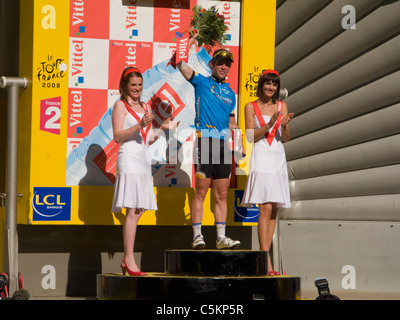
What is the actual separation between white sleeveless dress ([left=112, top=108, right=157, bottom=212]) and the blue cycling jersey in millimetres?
572

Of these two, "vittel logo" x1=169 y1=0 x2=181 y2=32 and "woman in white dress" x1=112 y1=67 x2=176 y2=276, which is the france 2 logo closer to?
"vittel logo" x1=169 y1=0 x2=181 y2=32

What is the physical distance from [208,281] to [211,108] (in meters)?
1.76

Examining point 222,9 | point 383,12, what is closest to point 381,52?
point 383,12

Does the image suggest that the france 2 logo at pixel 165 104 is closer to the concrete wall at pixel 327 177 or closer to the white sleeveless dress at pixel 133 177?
the white sleeveless dress at pixel 133 177

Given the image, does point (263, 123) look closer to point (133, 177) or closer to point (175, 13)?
point (133, 177)

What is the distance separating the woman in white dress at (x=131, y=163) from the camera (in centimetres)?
721

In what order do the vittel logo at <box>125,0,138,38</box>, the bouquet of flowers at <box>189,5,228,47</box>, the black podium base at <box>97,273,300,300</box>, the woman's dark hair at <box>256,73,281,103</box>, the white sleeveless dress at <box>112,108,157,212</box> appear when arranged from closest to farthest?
the black podium base at <box>97,273,300,300</box> → the white sleeveless dress at <box>112,108,157,212</box> → the woman's dark hair at <box>256,73,281,103</box> → the bouquet of flowers at <box>189,5,228,47</box> → the vittel logo at <box>125,0,138,38</box>

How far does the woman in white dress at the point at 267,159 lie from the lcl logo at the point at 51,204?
1.72 meters

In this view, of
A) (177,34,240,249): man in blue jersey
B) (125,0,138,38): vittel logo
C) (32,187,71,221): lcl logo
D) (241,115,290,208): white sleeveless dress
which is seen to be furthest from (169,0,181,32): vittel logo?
(32,187,71,221): lcl logo

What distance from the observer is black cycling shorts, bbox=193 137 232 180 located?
24.2 feet

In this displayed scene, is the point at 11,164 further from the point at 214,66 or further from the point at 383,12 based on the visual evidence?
the point at 383,12

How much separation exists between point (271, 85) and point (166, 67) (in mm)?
1230

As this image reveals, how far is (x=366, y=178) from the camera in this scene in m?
9.51

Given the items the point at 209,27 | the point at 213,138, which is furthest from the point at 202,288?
the point at 209,27
